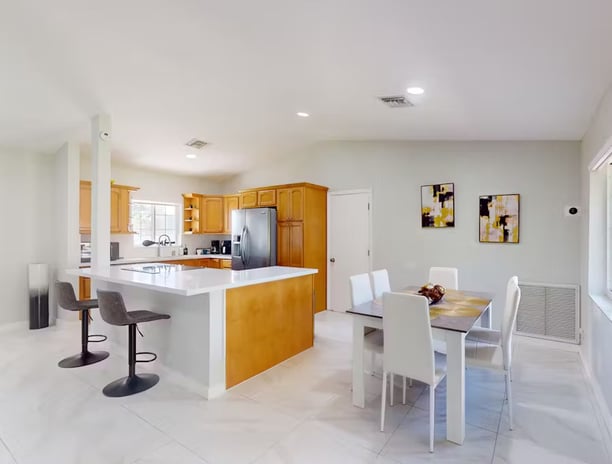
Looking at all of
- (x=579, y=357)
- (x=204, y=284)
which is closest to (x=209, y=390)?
(x=204, y=284)

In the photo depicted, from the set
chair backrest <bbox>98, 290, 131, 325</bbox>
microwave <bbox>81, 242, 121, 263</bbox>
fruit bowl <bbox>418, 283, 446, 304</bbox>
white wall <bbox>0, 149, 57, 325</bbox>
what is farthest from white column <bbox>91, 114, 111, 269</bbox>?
fruit bowl <bbox>418, 283, 446, 304</bbox>

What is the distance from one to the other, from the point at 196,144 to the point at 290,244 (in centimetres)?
208

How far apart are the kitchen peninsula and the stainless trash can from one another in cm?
156

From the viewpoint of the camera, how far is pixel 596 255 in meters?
3.07

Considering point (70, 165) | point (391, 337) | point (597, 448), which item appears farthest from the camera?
point (70, 165)

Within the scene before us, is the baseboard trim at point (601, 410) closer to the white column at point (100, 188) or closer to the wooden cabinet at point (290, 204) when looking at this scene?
the wooden cabinet at point (290, 204)

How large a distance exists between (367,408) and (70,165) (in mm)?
4816

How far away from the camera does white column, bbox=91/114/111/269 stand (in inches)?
152

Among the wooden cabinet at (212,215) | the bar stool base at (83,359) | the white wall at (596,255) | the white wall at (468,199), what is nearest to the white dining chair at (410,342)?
the white wall at (596,255)

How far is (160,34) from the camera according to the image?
2.35m

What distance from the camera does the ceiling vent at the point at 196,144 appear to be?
497 cm

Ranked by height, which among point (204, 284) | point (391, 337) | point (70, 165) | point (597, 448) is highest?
point (70, 165)

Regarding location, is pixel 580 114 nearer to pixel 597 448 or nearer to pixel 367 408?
pixel 597 448

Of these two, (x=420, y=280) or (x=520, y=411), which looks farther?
(x=420, y=280)
